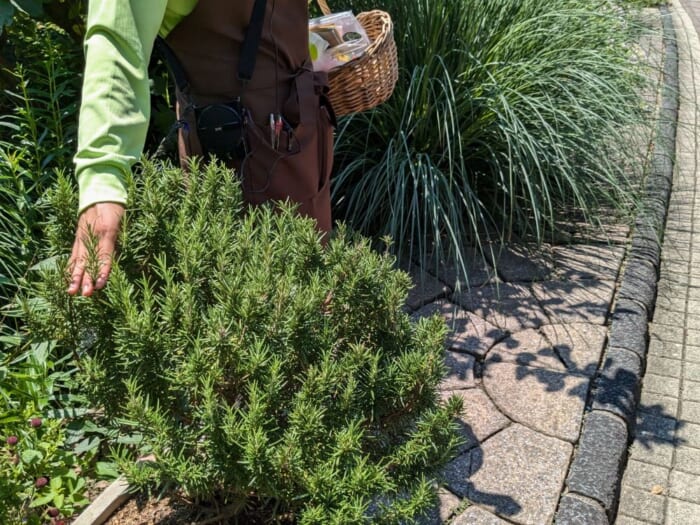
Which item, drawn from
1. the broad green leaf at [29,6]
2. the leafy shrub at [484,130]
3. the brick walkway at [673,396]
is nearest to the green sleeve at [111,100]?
the broad green leaf at [29,6]

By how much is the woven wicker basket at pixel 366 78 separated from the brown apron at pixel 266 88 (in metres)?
0.43

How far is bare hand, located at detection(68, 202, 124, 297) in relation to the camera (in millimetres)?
1542

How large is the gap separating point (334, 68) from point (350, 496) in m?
1.64

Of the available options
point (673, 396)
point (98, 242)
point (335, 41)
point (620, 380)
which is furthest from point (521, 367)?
point (98, 242)

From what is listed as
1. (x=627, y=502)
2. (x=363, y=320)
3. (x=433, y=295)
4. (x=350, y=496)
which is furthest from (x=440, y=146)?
(x=350, y=496)

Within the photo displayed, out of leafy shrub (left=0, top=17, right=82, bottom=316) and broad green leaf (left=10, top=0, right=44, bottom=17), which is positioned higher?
broad green leaf (left=10, top=0, right=44, bottom=17)

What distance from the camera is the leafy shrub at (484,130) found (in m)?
4.20

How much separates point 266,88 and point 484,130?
2.40 metres

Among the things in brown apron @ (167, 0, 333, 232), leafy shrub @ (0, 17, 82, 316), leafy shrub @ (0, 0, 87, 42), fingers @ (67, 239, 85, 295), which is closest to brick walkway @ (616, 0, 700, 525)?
brown apron @ (167, 0, 333, 232)

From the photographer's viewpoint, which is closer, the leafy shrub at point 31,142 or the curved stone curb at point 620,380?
the curved stone curb at point 620,380

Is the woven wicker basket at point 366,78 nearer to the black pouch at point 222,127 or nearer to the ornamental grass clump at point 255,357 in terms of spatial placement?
the black pouch at point 222,127

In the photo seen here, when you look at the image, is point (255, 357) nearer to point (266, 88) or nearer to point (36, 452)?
point (266, 88)

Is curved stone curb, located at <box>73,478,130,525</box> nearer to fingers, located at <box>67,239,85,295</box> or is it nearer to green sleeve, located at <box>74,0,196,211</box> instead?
fingers, located at <box>67,239,85,295</box>

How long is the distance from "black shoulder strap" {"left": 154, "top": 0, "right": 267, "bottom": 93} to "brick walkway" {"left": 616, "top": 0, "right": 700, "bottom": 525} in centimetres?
211
